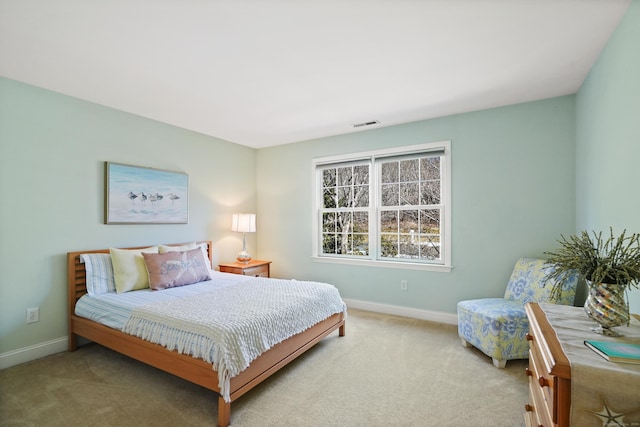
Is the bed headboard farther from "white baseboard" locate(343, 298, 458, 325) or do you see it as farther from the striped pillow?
"white baseboard" locate(343, 298, 458, 325)

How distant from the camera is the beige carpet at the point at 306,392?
190 centimetres

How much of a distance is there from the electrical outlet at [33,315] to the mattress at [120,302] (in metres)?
0.29

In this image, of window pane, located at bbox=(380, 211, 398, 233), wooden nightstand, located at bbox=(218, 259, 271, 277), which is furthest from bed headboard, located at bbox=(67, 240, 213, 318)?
window pane, located at bbox=(380, 211, 398, 233)

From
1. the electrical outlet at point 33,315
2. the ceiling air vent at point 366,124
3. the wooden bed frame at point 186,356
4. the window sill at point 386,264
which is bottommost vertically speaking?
the wooden bed frame at point 186,356

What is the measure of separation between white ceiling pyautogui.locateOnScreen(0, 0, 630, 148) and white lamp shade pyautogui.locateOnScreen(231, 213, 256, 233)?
5.34 feet

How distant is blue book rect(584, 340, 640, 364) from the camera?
1.00 meters

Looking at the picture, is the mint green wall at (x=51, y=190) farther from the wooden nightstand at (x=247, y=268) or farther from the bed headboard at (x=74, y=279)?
the wooden nightstand at (x=247, y=268)

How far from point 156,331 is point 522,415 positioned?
8.33 ft

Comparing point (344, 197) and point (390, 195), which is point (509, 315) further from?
point (344, 197)

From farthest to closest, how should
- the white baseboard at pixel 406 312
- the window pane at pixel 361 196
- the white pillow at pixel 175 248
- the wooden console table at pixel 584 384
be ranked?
the window pane at pixel 361 196 → the white baseboard at pixel 406 312 → the white pillow at pixel 175 248 → the wooden console table at pixel 584 384

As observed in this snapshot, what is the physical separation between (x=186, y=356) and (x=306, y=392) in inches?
35.2

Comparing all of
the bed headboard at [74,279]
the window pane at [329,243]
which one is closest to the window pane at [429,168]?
the window pane at [329,243]

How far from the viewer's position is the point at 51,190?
2.78 metres

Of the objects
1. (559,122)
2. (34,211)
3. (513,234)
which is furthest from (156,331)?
(559,122)
